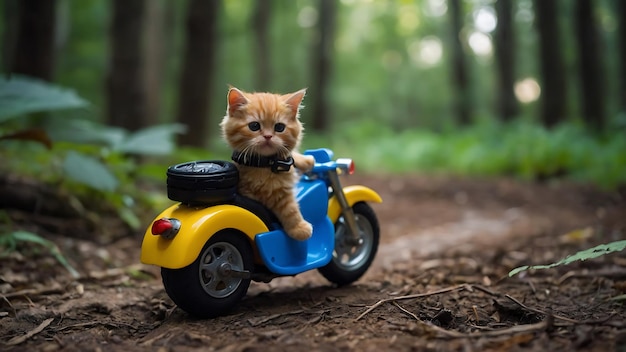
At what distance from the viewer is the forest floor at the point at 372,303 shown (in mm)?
2326

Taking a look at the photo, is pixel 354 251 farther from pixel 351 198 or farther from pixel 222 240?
pixel 222 240

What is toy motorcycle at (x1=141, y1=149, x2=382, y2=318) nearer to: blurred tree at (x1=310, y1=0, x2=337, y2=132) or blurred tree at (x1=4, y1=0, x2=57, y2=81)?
blurred tree at (x1=4, y1=0, x2=57, y2=81)

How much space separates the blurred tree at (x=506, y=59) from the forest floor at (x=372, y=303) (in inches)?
423

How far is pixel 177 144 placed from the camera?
9.28 meters

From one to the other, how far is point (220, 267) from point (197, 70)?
6.85 m

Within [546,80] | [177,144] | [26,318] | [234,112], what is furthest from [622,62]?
[26,318]

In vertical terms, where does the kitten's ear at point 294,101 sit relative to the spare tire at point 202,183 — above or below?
above

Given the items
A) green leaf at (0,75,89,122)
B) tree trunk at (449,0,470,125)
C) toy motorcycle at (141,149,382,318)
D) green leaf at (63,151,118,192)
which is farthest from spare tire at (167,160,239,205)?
tree trunk at (449,0,470,125)

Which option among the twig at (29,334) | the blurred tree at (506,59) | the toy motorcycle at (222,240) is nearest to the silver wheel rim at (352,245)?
the toy motorcycle at (222,240)

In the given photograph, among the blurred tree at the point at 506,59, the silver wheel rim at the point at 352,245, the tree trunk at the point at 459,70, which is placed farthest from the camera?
the tree trunk at the point at 459,70

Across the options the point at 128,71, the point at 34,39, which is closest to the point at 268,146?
the point at 34,39

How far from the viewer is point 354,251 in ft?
11.9

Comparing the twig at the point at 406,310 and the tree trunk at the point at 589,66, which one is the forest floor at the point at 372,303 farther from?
the tree trunk at the point at 589,66

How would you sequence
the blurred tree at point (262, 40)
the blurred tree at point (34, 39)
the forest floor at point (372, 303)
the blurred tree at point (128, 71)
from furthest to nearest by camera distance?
the blurred tree at point (262, 40) < the blurred tree at point (128, 71) < the blurred tree at point (34, 39) < the forest floor at point (372, 303)
